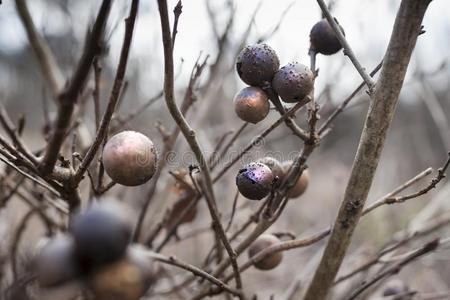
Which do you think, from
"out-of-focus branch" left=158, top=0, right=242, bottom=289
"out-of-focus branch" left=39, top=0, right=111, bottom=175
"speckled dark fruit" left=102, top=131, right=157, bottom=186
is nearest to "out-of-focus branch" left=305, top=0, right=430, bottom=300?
"out-of-focus branch" left=158, top=0, right=242, bottom=289

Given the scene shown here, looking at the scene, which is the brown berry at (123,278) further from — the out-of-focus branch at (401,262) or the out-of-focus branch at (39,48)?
the out-of-focus branch at (39,48)

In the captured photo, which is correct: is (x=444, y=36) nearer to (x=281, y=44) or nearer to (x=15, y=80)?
(x=281, y=44)

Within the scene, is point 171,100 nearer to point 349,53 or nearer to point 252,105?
point 252,105

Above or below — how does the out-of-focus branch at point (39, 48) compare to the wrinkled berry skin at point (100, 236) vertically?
above

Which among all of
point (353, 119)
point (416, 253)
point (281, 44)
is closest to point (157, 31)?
point (281, 44)

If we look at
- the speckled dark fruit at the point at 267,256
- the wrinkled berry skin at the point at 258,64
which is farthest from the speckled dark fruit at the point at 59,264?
the speckled dark fruit at the point at 267,256

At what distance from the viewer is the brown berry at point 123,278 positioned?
1.99 ft

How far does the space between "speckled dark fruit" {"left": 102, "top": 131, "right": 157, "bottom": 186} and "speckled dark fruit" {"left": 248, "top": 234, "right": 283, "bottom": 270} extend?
0.52 metres

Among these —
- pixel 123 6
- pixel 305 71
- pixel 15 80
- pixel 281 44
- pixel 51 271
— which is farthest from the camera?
pixel 15 80

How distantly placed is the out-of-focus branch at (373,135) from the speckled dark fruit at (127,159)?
1.53 feet

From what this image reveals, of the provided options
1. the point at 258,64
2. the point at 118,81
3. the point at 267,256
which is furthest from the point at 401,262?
the point at 118,81

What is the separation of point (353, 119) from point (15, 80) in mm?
9372

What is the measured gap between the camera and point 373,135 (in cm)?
112

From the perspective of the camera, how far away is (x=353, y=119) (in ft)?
33.7
